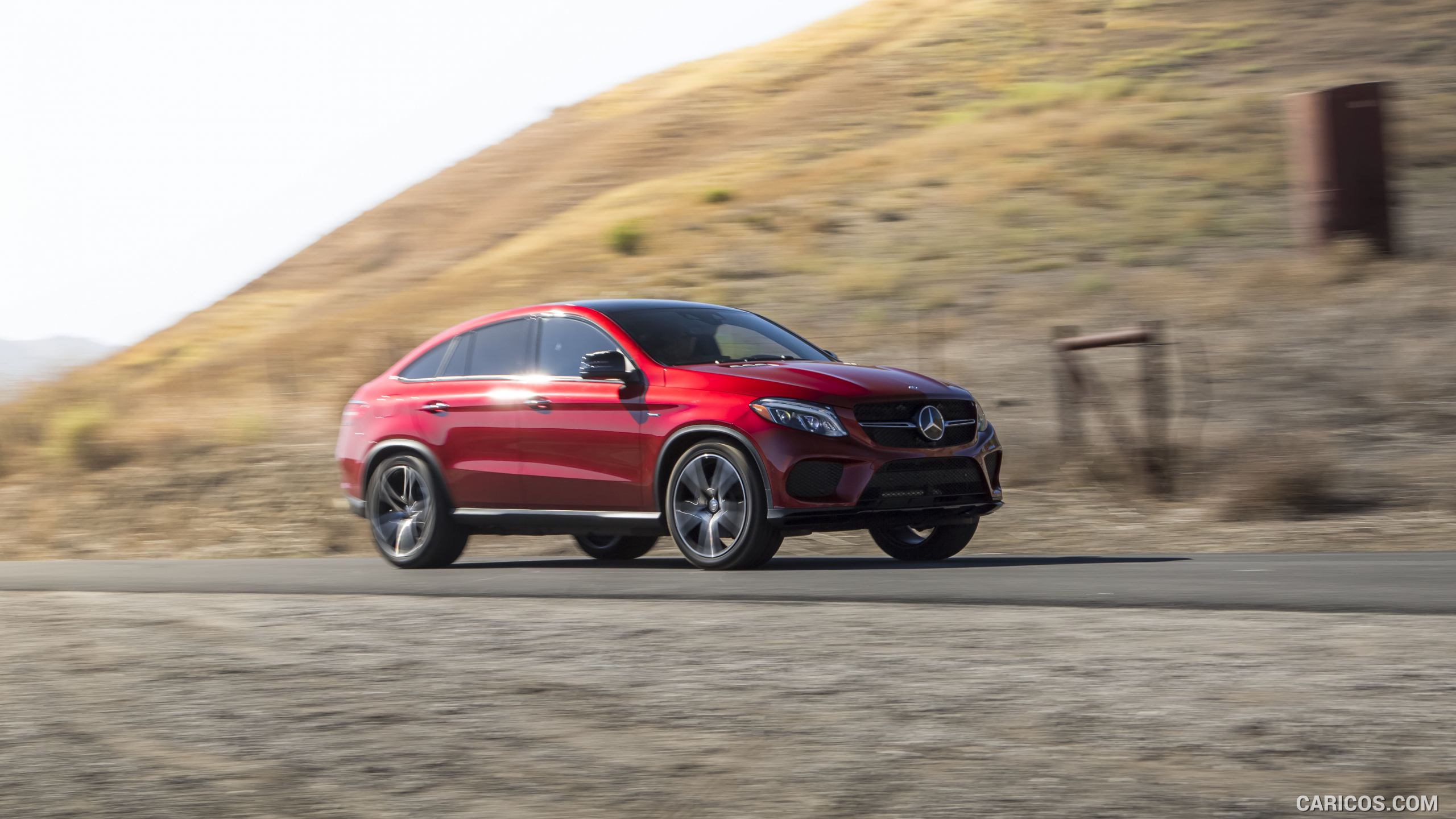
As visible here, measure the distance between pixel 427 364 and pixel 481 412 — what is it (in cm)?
77

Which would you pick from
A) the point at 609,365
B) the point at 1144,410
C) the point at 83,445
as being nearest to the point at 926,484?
the point at 609,365

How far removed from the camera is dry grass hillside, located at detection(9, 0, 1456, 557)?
16609 mm

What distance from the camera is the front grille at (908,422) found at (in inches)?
396

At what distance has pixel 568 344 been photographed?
11.2m

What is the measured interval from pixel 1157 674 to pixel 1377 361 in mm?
14105

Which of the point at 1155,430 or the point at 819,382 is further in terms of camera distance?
the point at 1155,430

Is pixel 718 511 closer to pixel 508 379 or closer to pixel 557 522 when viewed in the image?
pixel 557 522

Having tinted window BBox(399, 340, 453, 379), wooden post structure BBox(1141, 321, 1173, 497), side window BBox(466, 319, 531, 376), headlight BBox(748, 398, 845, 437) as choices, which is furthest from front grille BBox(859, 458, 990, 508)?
wooden post structure BBox(1141, 321, 1173, 497)

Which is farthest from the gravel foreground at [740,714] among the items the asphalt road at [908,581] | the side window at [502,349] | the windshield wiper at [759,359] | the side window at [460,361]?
the side window at [460,361]

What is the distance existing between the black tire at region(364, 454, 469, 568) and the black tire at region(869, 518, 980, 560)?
2653 millimetres

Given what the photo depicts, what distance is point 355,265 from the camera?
45656 millimetres

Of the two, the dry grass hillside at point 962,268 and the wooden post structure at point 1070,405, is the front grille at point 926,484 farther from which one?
the wooden post structure at point 1070,405

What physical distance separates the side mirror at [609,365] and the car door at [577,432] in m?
0.08

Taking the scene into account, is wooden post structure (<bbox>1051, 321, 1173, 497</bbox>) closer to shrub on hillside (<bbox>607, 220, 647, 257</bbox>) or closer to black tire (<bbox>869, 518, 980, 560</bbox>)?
black tire (<bbox>869, 518, 980, 560</bbox>)
